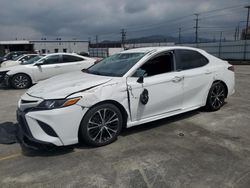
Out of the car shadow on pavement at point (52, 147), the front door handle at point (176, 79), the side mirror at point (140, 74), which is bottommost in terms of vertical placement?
the car shadow on pavement at point (52, 147)

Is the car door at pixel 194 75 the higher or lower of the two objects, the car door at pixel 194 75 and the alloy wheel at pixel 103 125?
the higher

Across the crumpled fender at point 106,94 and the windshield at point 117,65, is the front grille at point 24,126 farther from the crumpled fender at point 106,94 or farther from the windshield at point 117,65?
the windshield at point 117,65

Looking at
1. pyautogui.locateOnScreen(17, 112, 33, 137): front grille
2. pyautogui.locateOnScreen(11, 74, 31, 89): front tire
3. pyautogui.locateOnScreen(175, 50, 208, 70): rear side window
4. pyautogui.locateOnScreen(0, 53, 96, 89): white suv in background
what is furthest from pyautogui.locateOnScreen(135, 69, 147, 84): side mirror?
pyautogui.locateOnScreen(11, 74, 31, 89): front tire

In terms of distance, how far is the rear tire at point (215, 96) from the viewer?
17.2ft

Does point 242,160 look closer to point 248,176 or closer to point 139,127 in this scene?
point 248,176

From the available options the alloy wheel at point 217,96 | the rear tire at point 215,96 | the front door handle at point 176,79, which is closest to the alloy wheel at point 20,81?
the front door handle at point 176,79

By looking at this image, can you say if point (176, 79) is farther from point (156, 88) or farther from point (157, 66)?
point (156, 88)

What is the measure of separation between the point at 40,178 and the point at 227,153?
257 cm

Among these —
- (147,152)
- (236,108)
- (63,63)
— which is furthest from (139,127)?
(63,63)

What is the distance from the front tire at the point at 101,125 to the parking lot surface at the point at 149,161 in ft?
0.46

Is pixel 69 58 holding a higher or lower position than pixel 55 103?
higher

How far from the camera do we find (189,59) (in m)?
4.93

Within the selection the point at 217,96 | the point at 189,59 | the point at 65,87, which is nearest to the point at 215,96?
the point at 217,96

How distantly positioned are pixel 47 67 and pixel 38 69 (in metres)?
0.36
